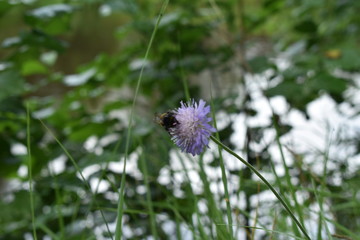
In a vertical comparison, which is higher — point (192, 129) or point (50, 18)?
point (50, 18)

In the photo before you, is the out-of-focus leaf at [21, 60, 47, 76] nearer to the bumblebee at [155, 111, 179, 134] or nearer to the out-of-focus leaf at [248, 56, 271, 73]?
the out-of-focus leaf at [248, 56, 271, 73]

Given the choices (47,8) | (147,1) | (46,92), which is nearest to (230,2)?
(147,1)

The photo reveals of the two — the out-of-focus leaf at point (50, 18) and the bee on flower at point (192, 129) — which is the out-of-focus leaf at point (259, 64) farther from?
the bee on flower at point (192, 129)

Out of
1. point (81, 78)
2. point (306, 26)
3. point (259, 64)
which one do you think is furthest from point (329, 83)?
point (81, 78)

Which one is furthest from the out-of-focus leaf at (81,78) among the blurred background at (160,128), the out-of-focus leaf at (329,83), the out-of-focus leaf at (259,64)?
the out-of-focus leaf at (329,83)

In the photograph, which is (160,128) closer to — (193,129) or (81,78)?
(81,78)

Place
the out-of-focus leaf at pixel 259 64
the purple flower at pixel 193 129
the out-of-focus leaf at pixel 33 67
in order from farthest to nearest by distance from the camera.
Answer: the out-of-focus leaf at pixel 33 67, the out-of-focus leaf at pixel 259 64, the purple flower at pixel 193 129

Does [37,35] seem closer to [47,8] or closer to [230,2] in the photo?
[47,8]

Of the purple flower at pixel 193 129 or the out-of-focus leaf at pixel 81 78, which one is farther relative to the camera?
the out-of-focus leaf at pixel 81 78
